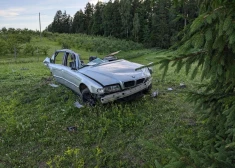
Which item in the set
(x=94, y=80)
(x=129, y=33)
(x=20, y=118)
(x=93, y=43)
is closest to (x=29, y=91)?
(x=20, y=118)

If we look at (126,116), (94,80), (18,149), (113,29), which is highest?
(113,29)

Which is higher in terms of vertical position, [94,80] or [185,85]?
[94,80]

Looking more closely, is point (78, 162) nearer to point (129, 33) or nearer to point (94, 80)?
point (94, 80)

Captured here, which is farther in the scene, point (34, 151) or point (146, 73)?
point (146, 73)

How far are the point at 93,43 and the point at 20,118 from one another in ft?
78.7

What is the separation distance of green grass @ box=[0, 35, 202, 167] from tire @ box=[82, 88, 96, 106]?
21cm

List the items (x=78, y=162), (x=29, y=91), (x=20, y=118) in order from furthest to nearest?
(x=29, y=91), (x=20, y=118), (x=78, y=162)

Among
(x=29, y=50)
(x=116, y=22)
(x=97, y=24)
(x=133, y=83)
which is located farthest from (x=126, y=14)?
(x=133, y=83)

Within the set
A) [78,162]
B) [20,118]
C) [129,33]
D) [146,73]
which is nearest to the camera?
[78,162]

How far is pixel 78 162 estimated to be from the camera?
12.6 ft

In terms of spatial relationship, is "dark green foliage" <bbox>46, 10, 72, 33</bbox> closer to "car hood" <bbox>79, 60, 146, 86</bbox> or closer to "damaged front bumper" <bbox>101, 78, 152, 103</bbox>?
"car hood" <bbox>79, 60, 146, 86</bbox>

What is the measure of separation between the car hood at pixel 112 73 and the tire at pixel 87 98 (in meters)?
0.41

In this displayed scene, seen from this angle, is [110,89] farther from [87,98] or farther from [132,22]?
[132,22]

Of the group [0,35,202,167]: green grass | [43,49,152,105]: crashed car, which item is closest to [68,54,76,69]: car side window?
[43,49,152,105]: crashed car
